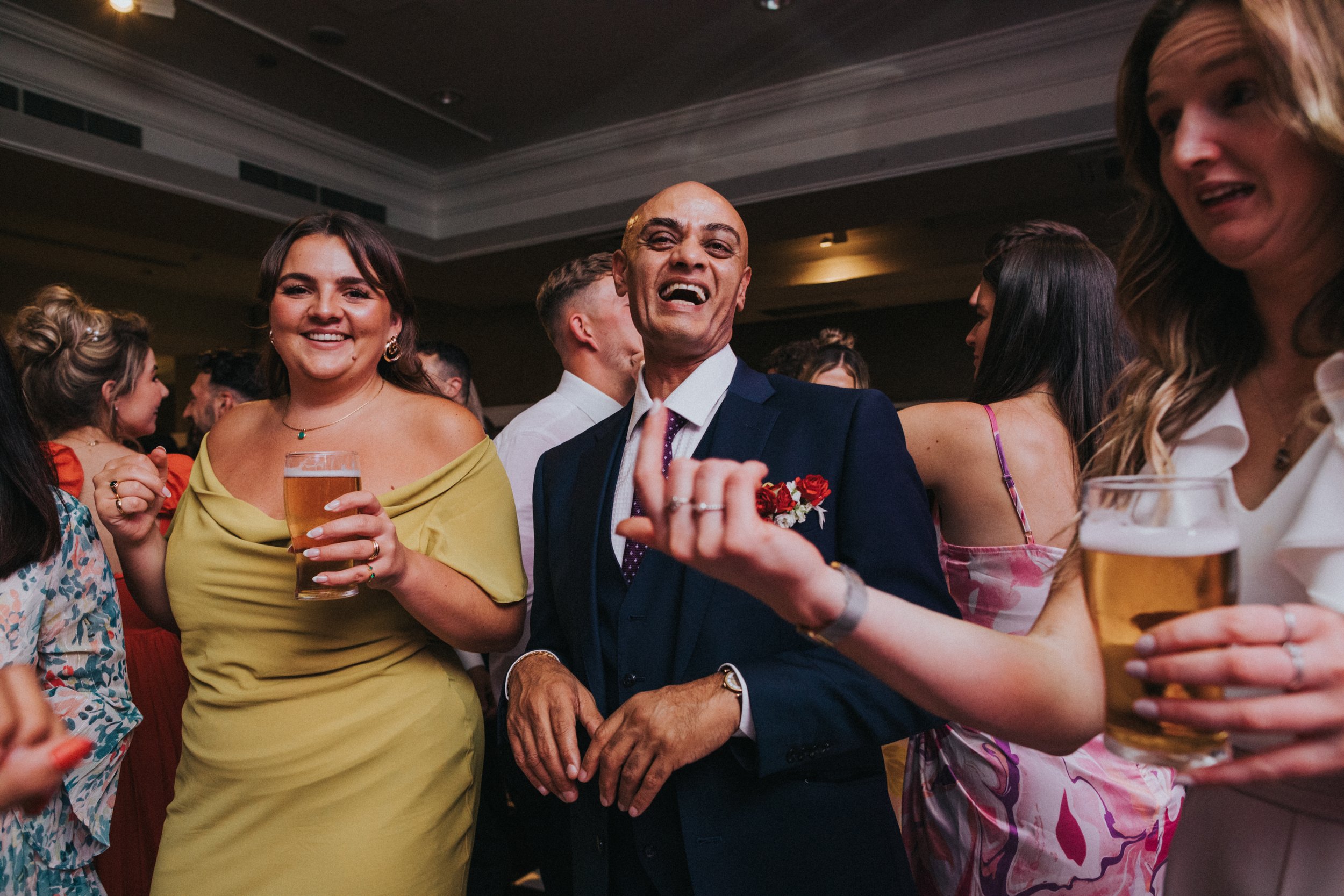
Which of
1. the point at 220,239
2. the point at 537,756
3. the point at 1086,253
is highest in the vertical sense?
the point at 220,239

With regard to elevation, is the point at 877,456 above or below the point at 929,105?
below

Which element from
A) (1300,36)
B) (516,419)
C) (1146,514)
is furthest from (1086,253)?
(516,419)

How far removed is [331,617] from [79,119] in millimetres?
5313

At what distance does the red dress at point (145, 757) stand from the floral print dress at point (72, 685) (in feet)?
2.10

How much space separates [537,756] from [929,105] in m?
5.33

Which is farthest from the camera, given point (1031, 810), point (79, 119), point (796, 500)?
point (79, 119)

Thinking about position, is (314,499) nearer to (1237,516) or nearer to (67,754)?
(67,754)

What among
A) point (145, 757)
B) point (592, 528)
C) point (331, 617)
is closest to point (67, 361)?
point (145, 757)

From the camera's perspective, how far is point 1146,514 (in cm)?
67

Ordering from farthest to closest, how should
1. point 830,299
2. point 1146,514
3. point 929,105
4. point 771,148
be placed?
point 830,299
point 771,148
point 929,105
point 1146,514

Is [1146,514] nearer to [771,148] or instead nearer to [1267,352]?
[1267,352]

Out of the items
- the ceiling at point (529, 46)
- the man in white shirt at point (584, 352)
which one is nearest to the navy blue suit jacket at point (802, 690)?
Result: the man in white shirt at point (584, 352)

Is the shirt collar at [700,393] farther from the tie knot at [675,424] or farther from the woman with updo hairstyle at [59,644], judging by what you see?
the woman with updo hairstyle at [59,644]

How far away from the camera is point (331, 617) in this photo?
A: 1.59 metres
